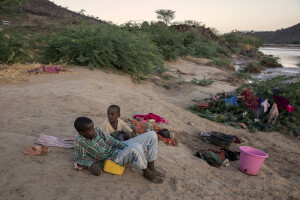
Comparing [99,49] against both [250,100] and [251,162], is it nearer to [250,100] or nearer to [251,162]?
[250,100]

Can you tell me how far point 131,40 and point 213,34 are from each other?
98.7 feet

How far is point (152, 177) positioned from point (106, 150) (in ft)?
2.08

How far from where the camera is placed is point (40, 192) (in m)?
2.27

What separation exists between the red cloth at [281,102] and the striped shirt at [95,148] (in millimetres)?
5088

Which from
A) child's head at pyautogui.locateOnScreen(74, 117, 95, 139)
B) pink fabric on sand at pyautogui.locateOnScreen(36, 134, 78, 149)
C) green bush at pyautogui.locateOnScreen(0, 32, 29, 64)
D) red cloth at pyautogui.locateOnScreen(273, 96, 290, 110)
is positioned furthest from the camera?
green bush at pyautogui.locateOnScreen(0, 32, 29, 64)

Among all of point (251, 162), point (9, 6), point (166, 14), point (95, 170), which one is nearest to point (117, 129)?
point (95, 170)

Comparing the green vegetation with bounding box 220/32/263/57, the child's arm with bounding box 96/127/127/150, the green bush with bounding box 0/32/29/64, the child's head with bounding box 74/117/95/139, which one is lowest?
the child's arm with bounding box 96/127/127/150

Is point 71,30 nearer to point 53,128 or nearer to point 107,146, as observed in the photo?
point 53,128

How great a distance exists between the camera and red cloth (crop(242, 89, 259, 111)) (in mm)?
6750

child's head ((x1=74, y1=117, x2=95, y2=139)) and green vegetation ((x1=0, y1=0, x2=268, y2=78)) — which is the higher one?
green vegetation ((x1=0, y1=0, x2=268, y2=78))

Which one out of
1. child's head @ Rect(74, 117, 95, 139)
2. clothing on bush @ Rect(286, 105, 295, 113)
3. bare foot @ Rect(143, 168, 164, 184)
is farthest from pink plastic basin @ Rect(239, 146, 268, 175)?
clothing on bush @ Rect(286, 105, 295, 113)

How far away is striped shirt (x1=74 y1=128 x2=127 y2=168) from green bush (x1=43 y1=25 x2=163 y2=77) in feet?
20.6

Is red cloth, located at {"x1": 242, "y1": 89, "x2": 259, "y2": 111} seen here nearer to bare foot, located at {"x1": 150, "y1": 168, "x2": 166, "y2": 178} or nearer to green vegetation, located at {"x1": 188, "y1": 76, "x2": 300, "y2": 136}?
green vegetation, located at {"x1": 188, "y1": 76, "x2": 300, "y2": 136}

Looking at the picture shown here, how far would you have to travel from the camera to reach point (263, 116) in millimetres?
6566
